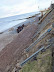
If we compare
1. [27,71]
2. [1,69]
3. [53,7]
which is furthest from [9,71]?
[53,7]

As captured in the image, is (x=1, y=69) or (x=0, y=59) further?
(x=0, y=59)

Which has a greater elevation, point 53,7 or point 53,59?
point 53,7

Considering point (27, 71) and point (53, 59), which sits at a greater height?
point (53, 59)

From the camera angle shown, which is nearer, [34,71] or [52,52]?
[34,71]

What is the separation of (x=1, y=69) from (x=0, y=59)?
1.71 m

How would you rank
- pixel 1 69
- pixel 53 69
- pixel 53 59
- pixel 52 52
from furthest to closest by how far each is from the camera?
pixel 1 69
pixel 52 52
pixel 53 59
pixel 53 69

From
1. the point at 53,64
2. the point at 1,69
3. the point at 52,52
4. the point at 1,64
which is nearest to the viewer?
the point at 53,64

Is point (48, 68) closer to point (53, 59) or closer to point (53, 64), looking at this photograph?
point (53, 64)

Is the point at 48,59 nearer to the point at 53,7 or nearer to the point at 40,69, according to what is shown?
the point at 40,69

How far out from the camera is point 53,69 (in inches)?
141

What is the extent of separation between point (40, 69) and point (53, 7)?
17.5 meters

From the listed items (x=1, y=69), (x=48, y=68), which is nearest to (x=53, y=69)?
(x=48, y=68)

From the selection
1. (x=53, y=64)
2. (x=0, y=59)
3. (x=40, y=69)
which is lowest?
(x=0, y=59)

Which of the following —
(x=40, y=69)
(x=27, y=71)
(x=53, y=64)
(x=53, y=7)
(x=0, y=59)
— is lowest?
(x=0, y=59)
